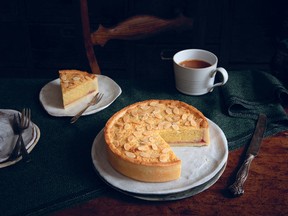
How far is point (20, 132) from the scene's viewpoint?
118 cm

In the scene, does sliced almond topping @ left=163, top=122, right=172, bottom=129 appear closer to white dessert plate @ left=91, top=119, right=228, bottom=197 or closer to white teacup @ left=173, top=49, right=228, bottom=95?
white dessert plate @ left=91, top=119, right=228, bottom=197

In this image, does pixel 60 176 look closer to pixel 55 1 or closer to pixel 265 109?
pixel 265 109

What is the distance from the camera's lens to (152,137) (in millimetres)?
1163

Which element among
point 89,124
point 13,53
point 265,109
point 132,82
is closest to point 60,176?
point 89,124

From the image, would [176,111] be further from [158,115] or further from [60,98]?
[60,98]

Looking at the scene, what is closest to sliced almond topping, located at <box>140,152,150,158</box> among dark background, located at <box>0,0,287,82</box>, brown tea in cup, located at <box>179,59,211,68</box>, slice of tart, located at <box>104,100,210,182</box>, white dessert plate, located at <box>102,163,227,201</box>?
A: slice of tart, located at <box>104,100,210,182</box>

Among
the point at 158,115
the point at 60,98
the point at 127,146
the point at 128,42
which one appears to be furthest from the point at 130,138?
the point at 128,42

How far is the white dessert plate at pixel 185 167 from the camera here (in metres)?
1.03

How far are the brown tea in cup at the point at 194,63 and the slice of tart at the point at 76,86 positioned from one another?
1.10 ft

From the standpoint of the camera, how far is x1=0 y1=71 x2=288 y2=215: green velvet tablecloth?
104cm

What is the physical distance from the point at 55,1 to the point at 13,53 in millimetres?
490

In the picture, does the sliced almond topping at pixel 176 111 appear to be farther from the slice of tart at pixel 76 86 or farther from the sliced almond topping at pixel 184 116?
the slice of tart at pixel 76 86

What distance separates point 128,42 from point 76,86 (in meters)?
1.22

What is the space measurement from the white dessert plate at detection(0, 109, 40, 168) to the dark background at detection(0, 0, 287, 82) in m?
1.30
